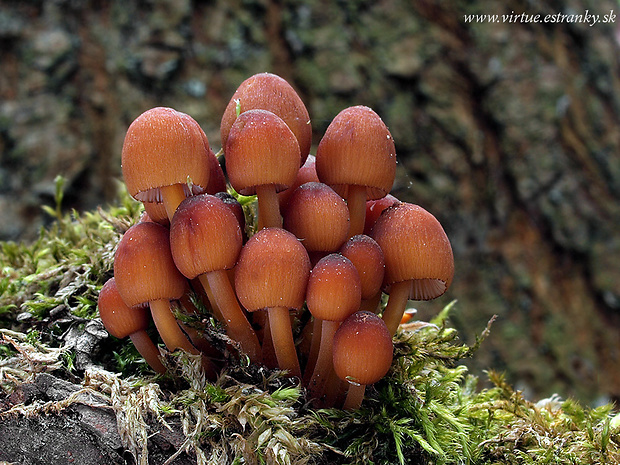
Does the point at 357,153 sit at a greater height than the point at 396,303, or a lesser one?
greater

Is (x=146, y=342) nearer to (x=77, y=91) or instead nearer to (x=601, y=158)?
(x=77, y=91)

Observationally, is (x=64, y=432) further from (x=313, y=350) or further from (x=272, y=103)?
(x=272, y=103)

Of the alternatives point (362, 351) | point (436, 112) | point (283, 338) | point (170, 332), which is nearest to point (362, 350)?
point (362, 351)

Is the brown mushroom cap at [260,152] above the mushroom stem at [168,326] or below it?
above

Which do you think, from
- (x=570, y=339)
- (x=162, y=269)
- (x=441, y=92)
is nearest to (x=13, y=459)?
(x=162, y=269)

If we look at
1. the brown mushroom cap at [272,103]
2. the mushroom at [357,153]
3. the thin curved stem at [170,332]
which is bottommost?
the thin curved stem at [170,332]

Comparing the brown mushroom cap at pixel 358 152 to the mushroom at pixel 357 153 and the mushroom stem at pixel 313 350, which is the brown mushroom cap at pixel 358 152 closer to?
the mushroom at pixel 357 153

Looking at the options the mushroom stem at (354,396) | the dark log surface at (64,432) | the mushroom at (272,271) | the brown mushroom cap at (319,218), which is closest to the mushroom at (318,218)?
the brown mushroom cap at (319,218)

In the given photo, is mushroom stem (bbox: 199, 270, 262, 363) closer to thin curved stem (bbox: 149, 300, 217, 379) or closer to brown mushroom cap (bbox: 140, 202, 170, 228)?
thin curved stem (bbox: 149, 300, 217, 379)
